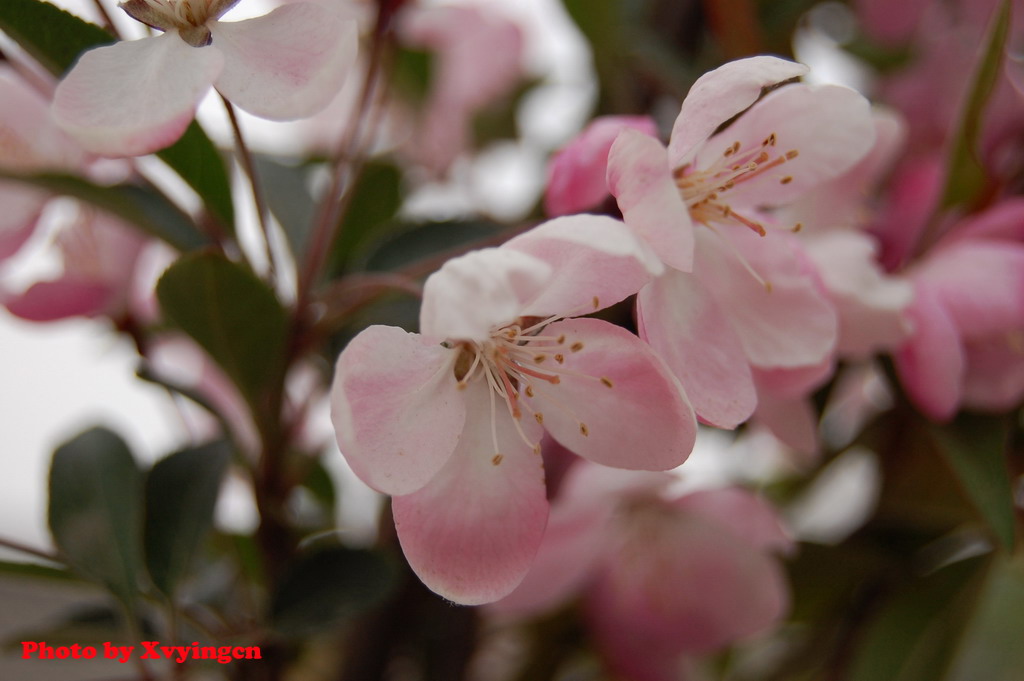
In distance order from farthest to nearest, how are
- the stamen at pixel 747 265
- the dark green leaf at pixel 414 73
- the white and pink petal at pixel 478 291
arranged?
the dark green leaf at pixel 414 73, the stamen at pixel 747 265, the white and pink petal at pixel 478 291

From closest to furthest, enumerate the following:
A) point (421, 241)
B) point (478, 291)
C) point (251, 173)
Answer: point (478, 291) < point (251, 173) < point (421, 241)

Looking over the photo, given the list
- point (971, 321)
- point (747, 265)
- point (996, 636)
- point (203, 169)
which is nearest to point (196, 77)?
point (203, 169)

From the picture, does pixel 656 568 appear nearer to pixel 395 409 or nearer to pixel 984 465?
pixel 984 465

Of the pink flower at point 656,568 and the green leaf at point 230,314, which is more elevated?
the green leaf at point 230,314

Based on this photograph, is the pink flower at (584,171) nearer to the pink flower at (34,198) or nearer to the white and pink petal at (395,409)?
the white and pink petal at (395,409)

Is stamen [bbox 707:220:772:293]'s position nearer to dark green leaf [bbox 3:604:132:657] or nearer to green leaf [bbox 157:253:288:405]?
green leaf [bbox 157:253:288:405]

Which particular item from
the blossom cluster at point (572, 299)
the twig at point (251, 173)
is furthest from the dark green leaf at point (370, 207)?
the twig at point (251, 173)

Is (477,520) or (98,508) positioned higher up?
(477,520)
